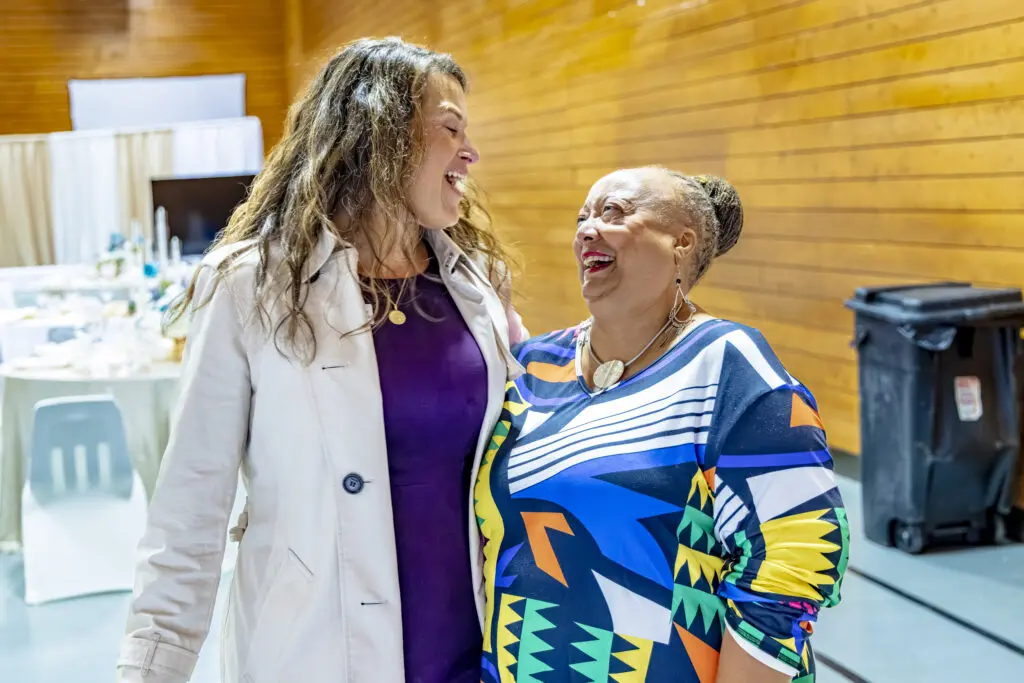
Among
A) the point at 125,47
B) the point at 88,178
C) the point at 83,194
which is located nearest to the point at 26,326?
the point at 83,194

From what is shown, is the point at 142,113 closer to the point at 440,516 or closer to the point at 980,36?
the point at 980,36

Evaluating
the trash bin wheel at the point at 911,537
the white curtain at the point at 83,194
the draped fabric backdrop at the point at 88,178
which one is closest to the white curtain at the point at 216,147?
the draped fabric backdrop at the point at 88,178

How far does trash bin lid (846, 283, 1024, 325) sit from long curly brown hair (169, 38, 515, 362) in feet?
9.13

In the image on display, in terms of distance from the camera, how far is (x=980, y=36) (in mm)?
4059

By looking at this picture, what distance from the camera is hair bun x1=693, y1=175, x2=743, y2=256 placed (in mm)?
1668

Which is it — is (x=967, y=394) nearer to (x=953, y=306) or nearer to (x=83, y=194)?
(x=953, y=306)

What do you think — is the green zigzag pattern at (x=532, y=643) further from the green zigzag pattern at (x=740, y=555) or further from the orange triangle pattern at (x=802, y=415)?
the orange triangle pattern at (x=802, y=415)

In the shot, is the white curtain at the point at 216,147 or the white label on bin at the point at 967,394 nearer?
the white label on bin at the point at 967,394

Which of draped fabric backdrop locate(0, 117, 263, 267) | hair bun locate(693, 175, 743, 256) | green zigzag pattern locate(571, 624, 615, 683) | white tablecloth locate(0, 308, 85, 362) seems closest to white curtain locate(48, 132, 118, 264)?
draped fabric backdrop locate(0, 117, 263, 267)

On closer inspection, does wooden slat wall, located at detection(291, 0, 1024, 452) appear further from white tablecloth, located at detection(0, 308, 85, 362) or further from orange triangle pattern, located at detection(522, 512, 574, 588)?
orange triangle pattern, located at detection(522, 512, 574, 588)

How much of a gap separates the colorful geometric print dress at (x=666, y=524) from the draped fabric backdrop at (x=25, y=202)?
11.7m

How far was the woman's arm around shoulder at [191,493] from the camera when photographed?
1.43 metres

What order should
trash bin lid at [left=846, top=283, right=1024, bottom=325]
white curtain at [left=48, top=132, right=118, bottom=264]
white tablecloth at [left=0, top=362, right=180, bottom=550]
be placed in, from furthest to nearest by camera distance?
white curtain at [left=48, top=132, right=118, bottom=264] < white tablecloth at [left=0, top=362, right=180, bottom=550] < trash bin lid at [left=846, top=283, right=1024, bottom=325]

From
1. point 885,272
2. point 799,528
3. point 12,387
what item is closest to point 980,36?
point 885,272
